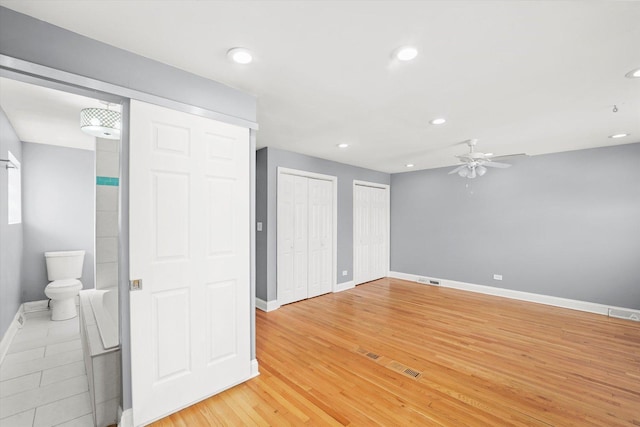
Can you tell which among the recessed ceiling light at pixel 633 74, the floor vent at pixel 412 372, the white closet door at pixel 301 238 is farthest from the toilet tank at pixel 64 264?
the recessed ceiling light at pixel 633 74

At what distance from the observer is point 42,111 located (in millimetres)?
3014

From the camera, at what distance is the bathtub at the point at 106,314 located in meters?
2.10

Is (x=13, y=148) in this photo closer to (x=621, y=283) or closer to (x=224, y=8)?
(x=224, y=8)

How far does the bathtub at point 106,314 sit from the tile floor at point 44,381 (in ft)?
1.77

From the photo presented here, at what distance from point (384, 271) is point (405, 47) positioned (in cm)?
573

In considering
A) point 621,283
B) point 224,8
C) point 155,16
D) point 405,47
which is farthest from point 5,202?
point 621,283

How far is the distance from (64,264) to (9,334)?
1.24 metres

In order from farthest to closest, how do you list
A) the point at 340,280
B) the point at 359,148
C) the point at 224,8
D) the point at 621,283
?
the point at 340,280 → the point at 359,148 → the point at 621,283 → the point at 224,8

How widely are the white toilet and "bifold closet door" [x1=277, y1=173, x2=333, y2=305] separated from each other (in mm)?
2919

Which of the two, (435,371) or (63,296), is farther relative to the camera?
(63,296)

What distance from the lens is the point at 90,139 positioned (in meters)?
4.19

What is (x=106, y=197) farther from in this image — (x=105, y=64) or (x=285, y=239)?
(x=285, y=239)

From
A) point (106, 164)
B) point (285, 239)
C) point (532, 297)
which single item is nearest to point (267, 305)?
point (285, 239)

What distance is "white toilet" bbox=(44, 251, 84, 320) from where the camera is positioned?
3742 millimetres
